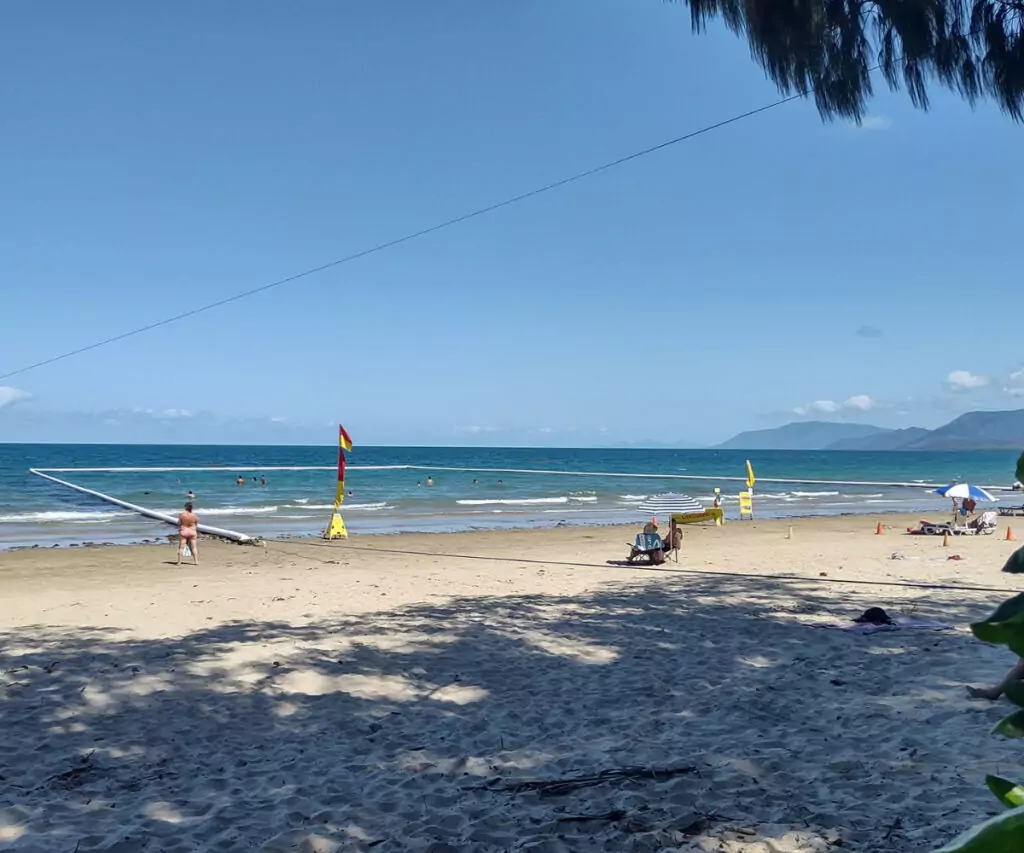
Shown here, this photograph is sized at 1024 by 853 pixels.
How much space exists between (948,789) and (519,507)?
92.2 ft

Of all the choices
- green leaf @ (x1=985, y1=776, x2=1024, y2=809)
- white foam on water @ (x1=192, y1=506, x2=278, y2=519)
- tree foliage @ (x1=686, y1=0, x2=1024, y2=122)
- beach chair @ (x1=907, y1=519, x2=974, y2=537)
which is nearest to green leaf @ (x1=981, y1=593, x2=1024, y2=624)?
green leaf @ (x1=985, y1=776, x2=1024, y2=809)

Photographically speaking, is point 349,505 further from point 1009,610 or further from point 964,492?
point 1009,610

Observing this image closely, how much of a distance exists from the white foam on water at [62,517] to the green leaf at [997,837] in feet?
90.4

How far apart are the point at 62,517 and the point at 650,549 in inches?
804

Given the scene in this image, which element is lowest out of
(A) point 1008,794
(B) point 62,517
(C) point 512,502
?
(C) point 512,502

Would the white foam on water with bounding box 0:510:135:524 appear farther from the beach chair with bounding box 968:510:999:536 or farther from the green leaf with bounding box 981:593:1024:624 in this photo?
the green leaf with bounding box 981:593:1024:624

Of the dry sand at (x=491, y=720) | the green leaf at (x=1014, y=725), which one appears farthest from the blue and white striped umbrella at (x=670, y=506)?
the green leaf at (x=1014, y=725)

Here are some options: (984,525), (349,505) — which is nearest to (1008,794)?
(984,525)

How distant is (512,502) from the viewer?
34.2 m

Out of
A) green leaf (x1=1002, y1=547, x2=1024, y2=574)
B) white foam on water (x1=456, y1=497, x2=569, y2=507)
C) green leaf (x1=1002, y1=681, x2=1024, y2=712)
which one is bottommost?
white foam on water (x1=456, y1=497, x2=569, y2=507)

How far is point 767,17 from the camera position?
4988 millimetres

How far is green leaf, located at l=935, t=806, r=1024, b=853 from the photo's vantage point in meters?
0.47

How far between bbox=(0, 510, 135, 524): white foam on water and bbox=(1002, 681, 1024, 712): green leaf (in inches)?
1081

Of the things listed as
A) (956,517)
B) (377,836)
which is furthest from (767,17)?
(956,517)
